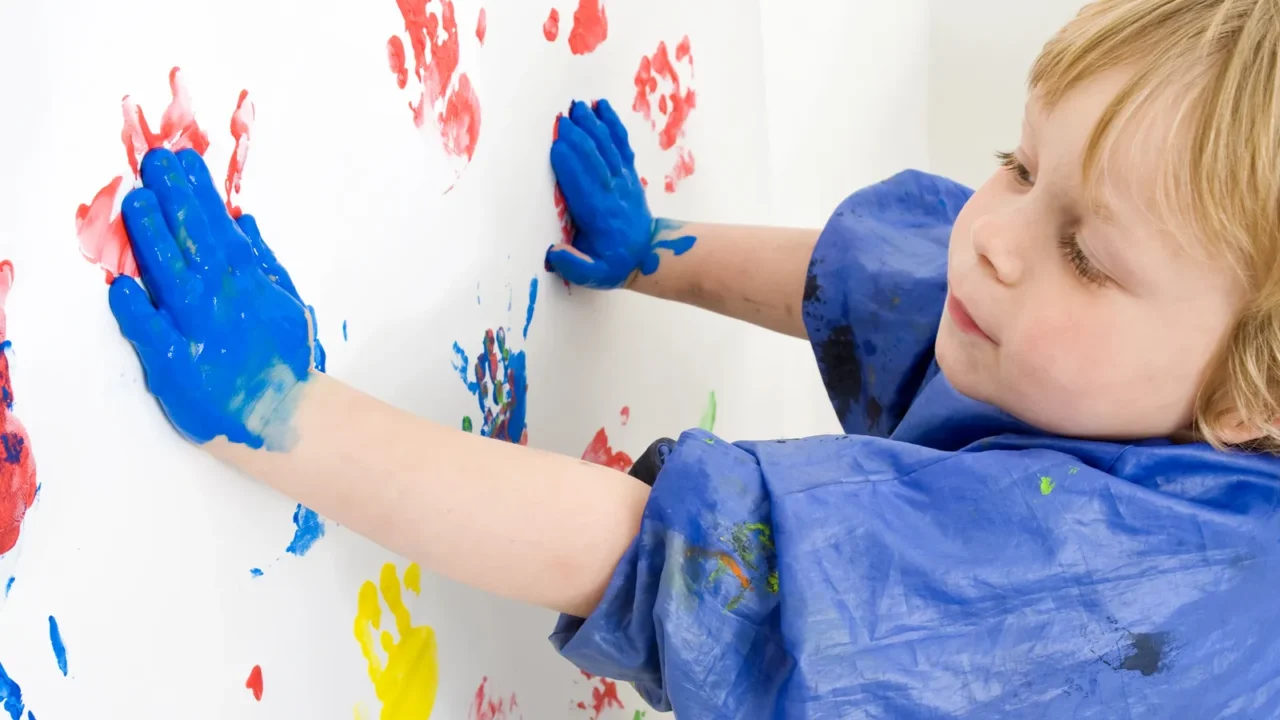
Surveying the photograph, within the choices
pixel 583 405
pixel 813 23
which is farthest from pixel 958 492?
pixel 813 23

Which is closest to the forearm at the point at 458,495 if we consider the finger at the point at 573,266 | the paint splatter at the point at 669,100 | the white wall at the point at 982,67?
the finger at the point at 573,266

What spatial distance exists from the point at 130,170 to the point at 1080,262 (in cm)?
37

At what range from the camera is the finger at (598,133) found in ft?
2.25

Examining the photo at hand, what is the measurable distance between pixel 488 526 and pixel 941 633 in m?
0.19

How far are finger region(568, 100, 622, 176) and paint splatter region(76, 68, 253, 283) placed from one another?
0.31 m

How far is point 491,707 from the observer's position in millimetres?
625

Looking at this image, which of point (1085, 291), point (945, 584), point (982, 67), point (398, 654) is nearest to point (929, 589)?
point (945, 584)

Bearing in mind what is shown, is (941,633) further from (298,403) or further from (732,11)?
(732,11)

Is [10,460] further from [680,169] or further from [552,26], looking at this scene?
[680,169]

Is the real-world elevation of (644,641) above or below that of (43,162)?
below

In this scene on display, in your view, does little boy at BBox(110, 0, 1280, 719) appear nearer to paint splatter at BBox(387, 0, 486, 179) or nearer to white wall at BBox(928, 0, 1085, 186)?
paint splatter at BBox(387, 0, 486, 179)

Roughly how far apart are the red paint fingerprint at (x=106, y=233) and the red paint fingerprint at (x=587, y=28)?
1.15 ft

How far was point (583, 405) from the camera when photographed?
0.72 m

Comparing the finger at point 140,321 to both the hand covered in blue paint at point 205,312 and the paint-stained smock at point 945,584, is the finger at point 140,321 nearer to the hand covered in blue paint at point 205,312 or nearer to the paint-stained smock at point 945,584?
the hand covered in blue paint at point 205,312
